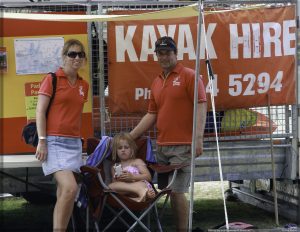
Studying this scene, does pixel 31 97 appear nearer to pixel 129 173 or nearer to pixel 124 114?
pixel 124 114

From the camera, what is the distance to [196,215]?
7.70 m

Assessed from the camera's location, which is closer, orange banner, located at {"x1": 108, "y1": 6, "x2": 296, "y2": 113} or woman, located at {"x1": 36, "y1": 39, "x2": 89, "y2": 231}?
woman, located at {"x1": 36, "y1": 39, "x2": 89, "y2": 231}

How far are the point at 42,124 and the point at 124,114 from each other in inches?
60.7

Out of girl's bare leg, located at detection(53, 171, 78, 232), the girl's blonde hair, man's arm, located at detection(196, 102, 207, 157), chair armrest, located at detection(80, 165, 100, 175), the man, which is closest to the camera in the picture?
girl's bare leg, located at detection(53, 171, 78, 232)

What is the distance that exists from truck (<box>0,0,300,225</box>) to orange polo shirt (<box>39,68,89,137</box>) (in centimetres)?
109

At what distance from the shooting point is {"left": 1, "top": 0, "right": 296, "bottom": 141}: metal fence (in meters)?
6.45

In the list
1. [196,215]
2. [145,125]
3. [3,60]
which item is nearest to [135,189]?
[145,125]

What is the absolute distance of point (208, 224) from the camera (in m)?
7.12

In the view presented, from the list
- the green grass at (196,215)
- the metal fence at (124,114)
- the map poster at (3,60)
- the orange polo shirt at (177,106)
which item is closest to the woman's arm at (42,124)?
the orange polo shirt at (177,106)

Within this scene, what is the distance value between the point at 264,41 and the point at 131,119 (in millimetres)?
1540

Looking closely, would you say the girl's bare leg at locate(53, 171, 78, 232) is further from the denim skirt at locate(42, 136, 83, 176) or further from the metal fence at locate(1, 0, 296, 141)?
the metal fence at locate(1, 0, 296, 141)

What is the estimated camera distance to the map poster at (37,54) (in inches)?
245

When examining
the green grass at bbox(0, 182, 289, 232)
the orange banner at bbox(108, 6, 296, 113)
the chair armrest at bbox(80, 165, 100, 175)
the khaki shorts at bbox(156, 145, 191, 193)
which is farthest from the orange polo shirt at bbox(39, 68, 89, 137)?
the green grass at bbox(0, 182, 289, 232)

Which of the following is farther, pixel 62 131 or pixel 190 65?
pixel 190 65
